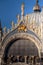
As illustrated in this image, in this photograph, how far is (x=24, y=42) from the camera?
24.6m

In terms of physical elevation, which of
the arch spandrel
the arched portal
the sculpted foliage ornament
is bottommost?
the arched portal

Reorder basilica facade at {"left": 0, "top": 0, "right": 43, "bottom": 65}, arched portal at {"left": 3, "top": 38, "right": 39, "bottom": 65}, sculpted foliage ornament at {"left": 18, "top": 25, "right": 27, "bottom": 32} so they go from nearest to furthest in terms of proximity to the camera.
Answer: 1. basilica facade at {"left": 0, "top": 0, "right": 43, "bottom": 65}
2. arched portal at {"left": 3, "top": 38, "right": 39, "bottom": 65}
3. sculpted foliage ornament at {"left": 18, "top": 25, "right": 27, "bottom": 32}

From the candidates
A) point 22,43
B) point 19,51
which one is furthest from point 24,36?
point 19,51

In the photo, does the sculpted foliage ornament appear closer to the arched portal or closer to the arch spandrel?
the arch spandrel

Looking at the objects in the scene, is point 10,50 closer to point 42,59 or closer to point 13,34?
point 13,34

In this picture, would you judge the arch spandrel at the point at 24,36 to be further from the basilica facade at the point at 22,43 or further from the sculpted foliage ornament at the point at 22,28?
the sculpted foliage ornament at the point at 22,28

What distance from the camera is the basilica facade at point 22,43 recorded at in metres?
24.0

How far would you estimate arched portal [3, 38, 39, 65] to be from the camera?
79.6ft

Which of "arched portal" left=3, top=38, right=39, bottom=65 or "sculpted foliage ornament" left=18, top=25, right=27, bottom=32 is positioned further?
"sculpted foliage ornament" left=18, top=25, right=27, bottom=32

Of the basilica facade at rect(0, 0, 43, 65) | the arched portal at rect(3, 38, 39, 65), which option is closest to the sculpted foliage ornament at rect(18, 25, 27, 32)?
the basilica facade at rect(0, 0, 43, 65)

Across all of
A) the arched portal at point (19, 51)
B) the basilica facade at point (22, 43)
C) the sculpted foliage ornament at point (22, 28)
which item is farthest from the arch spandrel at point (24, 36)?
the sculpted foliage ornament at point (22, 28)

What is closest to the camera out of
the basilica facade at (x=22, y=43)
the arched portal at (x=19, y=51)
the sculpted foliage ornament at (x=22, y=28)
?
the basilica facade at (x=22, y=43)

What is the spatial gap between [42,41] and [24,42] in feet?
5.83

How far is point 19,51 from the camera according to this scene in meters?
24.7
